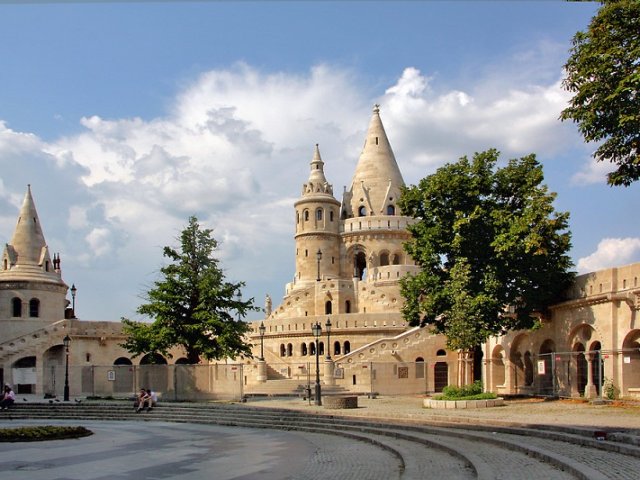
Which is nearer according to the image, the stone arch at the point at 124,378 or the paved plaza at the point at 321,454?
the paved plaza at the point at 321,454

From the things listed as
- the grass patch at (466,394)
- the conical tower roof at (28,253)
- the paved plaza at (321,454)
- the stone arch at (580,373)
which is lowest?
the paved plaza at (321,454)

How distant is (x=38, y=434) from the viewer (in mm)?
21953

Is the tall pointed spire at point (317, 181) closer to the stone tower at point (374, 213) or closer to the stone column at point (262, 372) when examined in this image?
the stone tower at point (374, 213)

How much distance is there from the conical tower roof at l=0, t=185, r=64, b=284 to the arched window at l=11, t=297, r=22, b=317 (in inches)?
56.7

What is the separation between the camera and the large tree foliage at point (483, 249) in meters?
31.0

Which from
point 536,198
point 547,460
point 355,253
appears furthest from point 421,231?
point 355,253

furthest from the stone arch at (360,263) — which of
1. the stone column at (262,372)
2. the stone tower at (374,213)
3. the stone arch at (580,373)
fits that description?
the stone arch at (580,373)

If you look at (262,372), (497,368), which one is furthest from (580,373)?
(262,372)

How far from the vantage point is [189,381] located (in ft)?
114

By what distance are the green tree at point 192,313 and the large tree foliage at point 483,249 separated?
868 centimetres

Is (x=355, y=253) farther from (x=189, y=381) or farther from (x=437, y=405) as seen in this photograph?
(x=437, y=405)

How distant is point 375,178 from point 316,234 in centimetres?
820

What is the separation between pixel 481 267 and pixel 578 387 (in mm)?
6346

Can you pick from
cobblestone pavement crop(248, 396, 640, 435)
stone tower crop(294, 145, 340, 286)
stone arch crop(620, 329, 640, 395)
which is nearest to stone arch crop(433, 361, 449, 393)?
cobblestone pavement crop(248, 396, 640, 435)
